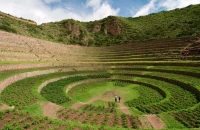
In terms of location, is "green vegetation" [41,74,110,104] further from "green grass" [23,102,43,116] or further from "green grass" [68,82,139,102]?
"green grass" [23,102,43,116]

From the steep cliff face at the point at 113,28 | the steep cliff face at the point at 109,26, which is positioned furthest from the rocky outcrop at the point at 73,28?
the steep cliff face at the point at 113,28

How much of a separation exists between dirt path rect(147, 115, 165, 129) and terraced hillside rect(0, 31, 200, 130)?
92 mm

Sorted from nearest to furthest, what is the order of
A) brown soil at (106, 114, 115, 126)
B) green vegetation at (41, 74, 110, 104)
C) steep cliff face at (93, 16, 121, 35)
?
brown soil at (106, 114, 115, 126) < green vegetation at (41, 74, 110, 104) < steep cliff face at (93, 16, 121, 35)

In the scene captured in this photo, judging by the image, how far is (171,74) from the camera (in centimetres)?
3672

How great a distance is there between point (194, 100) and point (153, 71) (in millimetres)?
16391

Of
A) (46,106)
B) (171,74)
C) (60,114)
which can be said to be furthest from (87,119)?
(171,74)

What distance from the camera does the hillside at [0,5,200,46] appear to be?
71.8m

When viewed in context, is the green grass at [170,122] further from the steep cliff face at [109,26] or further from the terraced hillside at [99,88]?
the steep cliff face at [109,26]

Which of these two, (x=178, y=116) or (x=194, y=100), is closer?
(x=178, y=116)

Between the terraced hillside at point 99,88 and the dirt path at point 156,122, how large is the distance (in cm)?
9

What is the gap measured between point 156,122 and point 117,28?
77.1m

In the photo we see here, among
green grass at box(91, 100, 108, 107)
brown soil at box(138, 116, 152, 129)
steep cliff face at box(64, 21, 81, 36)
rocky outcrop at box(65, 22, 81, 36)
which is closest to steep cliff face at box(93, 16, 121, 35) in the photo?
steep cliff face at box(64, 21, 81, 36)

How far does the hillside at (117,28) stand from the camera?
7181 cm

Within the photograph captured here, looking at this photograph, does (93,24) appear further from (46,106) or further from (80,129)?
(80,129)
